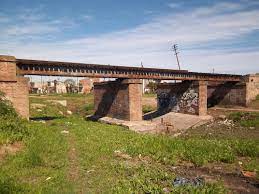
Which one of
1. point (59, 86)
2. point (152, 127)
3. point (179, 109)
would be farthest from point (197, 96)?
point (59, 86)

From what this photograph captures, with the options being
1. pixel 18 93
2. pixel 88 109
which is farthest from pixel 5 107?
pixel 88 109

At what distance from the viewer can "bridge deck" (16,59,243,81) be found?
23.6 metres

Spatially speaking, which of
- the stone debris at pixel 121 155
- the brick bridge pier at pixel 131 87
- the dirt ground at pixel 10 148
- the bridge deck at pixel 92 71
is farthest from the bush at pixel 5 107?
the stone debris at pixel 121 155

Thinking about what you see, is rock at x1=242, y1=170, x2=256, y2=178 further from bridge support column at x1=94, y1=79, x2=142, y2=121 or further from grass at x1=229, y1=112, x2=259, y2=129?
grass at x1=229, y1=112, x2=259, y2=129

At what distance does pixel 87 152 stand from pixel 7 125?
4.56 m

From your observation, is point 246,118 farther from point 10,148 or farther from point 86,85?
point 86,85

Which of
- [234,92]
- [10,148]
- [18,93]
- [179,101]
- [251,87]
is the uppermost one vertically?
[251,87]

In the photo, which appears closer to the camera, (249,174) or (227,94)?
(249,174)

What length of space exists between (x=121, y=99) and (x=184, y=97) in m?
10.7

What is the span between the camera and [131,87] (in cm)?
2806

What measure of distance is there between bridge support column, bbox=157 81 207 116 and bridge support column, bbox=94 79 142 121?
9.47m

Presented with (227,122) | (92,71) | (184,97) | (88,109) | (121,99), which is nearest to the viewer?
(92,71)

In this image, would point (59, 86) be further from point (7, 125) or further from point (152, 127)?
point (7, 125)

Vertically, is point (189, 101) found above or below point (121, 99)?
below
